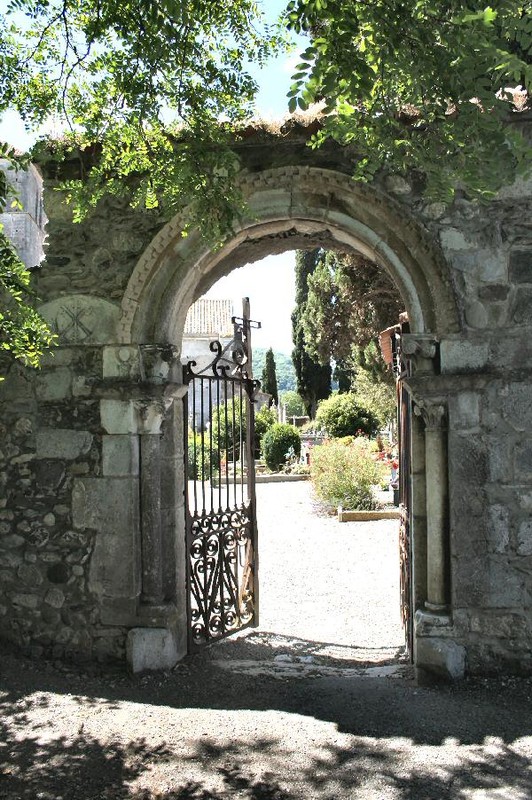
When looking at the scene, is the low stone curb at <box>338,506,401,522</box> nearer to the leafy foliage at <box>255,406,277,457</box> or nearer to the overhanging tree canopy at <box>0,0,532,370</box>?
the overhanging tree canopy at <box>0,0,532,370</box>

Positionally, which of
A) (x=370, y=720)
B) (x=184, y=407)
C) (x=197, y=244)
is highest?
(x=197, y=244)

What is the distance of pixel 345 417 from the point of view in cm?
2048

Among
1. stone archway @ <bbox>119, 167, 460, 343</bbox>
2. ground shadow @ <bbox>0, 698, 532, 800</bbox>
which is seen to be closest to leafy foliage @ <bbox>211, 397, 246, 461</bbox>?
stone archway @ <bbox>119, 167, 460, 343</bbox>

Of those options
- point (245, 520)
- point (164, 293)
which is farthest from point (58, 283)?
point (245, 520)

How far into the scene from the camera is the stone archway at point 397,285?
429 centimetres

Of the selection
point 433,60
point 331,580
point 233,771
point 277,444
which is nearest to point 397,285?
point 433,60

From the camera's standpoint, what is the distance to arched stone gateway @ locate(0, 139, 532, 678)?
4.21 m

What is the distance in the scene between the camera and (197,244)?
4594 mm

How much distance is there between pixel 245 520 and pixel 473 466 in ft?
6.84

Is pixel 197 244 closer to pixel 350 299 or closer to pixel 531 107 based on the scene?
pixel 531 107

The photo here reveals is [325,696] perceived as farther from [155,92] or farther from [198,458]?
[198,458]

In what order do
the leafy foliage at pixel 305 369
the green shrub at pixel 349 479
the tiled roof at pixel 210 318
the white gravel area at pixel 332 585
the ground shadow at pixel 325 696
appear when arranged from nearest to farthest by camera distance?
the ground shadow at pixel 325 696 < the white gravel area at pixel 332 585 < the green shrub at pixel 349 479 < the leafy foliage at pixel 305 369 < the tiled roof at pixel 210 318

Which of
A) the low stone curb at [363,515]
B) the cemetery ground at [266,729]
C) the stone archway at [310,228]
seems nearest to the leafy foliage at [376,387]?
the low stone curb at [363,515]

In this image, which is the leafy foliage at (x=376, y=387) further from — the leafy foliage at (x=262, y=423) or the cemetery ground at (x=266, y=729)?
the cemetery ground at (x=266, y=729)
